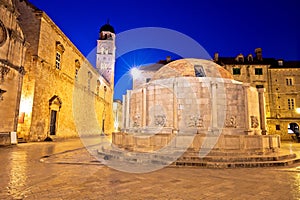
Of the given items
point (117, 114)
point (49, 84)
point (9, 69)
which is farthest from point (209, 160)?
point (117, 114)

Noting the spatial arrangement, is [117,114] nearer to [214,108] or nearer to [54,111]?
[54,111]

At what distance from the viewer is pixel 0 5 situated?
1377cm

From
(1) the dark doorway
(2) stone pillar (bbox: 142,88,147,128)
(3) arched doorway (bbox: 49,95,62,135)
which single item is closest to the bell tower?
(3) arched doorway (bbox: 49,95,62,135)

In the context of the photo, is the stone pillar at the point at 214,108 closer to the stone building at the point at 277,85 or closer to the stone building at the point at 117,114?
the stone building at the point at 277,85

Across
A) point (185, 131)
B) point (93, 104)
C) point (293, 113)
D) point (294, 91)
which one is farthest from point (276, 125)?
point (93, 104)

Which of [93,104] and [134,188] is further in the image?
[93,104]

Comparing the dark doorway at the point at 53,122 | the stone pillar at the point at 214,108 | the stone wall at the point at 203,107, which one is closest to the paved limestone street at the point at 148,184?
the stone pillar at the point at 214,108

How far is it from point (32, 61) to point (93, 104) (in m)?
16.3

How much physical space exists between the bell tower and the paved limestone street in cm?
4049

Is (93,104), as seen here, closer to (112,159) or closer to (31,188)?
(112,159)

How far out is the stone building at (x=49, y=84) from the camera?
1761cm

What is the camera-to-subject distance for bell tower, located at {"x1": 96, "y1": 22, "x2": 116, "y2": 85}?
45625 millimetres

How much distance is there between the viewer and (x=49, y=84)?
20.1 m

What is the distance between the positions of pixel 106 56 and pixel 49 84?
27.1m
